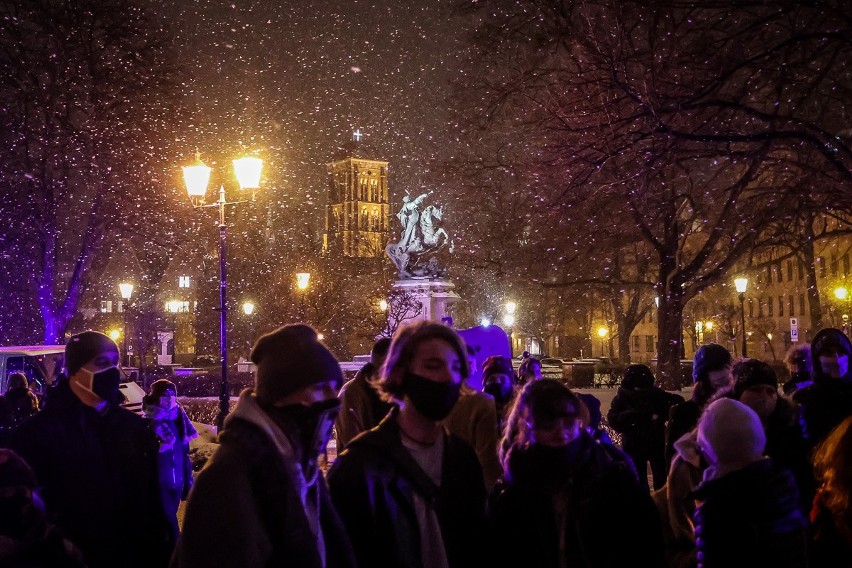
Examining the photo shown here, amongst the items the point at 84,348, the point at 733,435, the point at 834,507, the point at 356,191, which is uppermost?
the point at 356,191

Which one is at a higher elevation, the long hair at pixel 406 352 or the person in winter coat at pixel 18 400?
the long hair at pixel 406 352

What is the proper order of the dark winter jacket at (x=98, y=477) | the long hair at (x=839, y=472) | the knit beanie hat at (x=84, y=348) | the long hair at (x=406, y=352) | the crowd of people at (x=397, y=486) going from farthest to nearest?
the knit beanie hat at (x=84, y=348), the dark winter jacket at (x=98, y=477), the long hair at (x=839, y=472), the long hair at (x=406, y=352), the crowd of people at (x=397, y=486)

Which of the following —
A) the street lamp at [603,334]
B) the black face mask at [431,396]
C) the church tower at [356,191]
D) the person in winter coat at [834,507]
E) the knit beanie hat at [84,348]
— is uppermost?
the church tower at [356,191]

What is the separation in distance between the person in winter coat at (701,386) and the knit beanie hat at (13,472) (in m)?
4.22

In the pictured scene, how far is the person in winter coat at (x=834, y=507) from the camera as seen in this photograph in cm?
384

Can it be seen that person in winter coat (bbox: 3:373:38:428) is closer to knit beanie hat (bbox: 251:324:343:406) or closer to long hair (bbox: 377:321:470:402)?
long hair (bbox: 377:321:470:402)

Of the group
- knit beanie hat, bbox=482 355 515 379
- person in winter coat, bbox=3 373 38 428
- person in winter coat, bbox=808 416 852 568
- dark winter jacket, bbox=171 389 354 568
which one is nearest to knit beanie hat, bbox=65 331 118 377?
dark winter jacket, bbox=171 389 354 568

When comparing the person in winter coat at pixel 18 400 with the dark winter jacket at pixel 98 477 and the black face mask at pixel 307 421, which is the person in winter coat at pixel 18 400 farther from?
the black face mask at pixel 307 421

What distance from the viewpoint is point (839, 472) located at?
12.7 ft

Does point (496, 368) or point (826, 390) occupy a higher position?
point (496, 368)

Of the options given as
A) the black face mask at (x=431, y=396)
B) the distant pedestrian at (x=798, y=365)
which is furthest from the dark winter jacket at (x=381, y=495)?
the distant pedestrian at (x=798, y=365)

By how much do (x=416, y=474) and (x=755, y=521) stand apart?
1336 millimetres

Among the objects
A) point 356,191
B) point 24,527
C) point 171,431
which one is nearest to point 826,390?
point 24,527

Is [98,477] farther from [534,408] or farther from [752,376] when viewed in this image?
[752,376]
